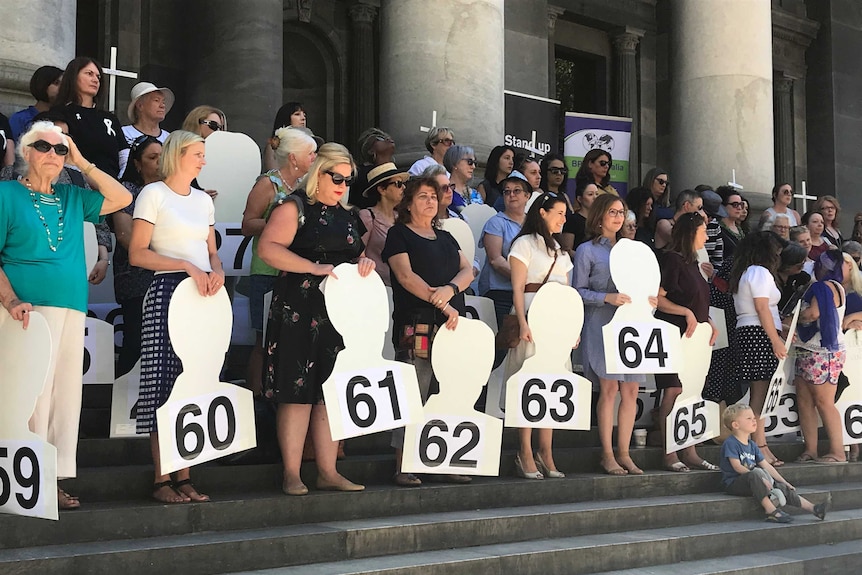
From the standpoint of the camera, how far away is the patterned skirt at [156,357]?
5.90 metres

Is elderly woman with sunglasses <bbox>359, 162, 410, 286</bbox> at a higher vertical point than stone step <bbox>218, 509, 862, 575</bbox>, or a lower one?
higher

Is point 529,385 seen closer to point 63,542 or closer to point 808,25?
point 63,542

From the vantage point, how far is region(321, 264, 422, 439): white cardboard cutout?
246 inches

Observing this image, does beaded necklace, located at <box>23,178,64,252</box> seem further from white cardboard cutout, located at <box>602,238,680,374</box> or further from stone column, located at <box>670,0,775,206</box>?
stone column, located at <box>670,0,775,206</box>

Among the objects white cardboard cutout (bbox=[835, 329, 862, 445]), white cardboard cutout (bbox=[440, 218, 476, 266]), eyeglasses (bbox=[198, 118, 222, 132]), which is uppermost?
eyeglasses (bbox=[198, 118, 222, 132])

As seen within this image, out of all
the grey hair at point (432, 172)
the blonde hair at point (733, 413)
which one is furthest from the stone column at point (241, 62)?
the blonde hair at point (733, 413)

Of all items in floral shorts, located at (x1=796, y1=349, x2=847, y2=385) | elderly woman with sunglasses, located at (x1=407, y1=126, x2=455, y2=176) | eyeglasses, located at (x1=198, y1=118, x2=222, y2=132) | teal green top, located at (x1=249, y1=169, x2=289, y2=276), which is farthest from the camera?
floral shorts, located at (x1=796, y1=349, x2=847, y2=385)

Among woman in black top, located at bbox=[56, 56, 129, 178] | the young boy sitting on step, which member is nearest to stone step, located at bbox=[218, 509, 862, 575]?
the young boy sitting on step

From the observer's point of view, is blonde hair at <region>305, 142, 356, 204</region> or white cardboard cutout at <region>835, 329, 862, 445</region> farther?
white cardboard cutout at <region>835, 329, 862, 445</region>

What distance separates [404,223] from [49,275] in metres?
2.38

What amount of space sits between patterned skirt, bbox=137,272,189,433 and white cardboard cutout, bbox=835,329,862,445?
6331 mm

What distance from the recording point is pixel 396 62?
10.8m

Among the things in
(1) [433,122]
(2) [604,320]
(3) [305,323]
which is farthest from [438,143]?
(3) [305,323]

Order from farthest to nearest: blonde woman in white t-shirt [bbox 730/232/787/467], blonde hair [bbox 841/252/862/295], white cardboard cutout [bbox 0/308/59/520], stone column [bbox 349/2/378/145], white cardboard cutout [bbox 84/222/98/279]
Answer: stone column [bbox 349/2/378/145] < blonde hair [bbox 841/252/862/295] < blonde woman in white t-shirt [bbox 730/232/787/467] < white cardboard cutout [bbox 84/222/98/279] < white cardboard cutout [bbox 0/308/59/520]
